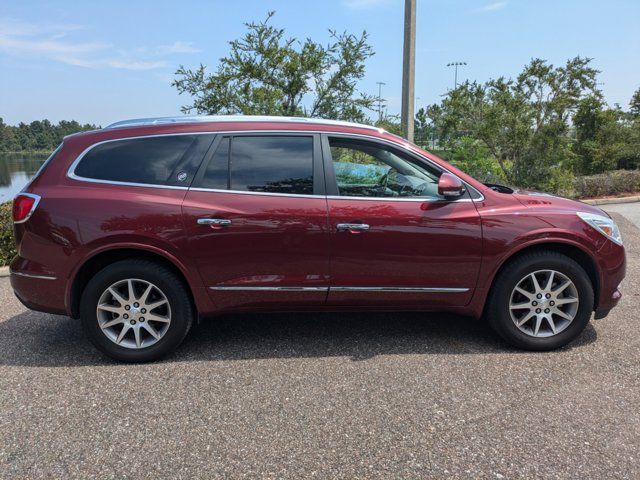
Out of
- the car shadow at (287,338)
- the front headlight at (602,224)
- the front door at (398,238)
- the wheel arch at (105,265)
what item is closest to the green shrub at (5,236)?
Result: the car shadow at (287,338)

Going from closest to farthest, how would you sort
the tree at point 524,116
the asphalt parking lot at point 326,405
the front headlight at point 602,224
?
1. the asphalt parking lot at point 326,405
2. the front headlight at point 602,224
3. the tree at point 524,116

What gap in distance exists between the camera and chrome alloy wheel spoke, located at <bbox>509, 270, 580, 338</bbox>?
12.0ft

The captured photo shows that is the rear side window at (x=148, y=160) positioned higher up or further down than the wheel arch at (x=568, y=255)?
higher up

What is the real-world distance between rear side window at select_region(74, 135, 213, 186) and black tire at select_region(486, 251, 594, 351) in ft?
8.18

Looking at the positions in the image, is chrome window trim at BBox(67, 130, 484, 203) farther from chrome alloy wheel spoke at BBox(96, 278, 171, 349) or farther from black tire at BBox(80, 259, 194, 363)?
chrome alloy wheel spoke at BBox(96, 278, 171, 349)

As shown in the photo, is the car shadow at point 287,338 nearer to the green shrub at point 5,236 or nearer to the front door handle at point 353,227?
the front door handle at point 353,227

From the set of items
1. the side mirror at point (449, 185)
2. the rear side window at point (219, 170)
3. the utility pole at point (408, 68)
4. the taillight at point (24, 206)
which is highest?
the utility pole at point (408, 68)

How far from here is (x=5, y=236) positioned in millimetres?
6262

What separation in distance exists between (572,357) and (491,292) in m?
0.76

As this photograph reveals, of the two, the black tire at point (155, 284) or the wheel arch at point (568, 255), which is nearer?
the black tire at point (155, 284)

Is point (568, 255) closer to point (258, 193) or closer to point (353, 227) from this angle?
point (353, 227)

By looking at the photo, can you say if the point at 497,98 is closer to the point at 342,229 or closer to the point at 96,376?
the point at 342,229

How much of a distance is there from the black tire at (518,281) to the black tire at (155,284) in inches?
93.0

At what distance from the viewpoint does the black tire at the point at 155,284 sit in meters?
3.48
